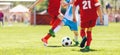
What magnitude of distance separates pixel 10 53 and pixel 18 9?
62927mm

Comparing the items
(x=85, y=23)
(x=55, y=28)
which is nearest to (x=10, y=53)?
(x=85, y=23)

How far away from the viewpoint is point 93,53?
35.6 ft

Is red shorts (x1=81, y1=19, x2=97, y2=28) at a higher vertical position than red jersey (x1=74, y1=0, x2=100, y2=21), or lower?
lower

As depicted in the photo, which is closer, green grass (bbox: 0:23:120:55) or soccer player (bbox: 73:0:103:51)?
green grass (bbox: 0:23:120:55)

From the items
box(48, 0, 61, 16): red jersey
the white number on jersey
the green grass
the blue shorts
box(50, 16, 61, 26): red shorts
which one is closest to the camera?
the green grass

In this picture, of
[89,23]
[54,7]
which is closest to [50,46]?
[54,7]

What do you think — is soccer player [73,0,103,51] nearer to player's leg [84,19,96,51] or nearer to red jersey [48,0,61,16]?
player's leg [84,19,96,51]

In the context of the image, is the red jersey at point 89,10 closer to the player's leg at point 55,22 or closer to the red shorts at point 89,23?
the red shorts at point 89,23

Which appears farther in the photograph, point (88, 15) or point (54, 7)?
point (54, 7)

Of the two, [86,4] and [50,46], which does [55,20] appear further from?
[86,4]

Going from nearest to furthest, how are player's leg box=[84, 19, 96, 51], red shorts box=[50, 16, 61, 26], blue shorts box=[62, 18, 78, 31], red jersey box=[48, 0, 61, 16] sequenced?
1. player's leg box=[84, 19, 96, 51]
2. red jersey box=[48, 0, 61, 16]
3. red shorts box=[50, 16, 61, 26]
4. blue shorts box=[62, 18, 78, 31]

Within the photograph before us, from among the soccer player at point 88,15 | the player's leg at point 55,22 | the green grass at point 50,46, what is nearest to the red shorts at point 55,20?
the player's leg at point 55,22

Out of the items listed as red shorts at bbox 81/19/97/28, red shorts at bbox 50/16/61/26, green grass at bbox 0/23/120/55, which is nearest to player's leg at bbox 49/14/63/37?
red shorts at bbox 50/16/61/26

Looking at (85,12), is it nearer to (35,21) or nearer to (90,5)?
(90,5)
